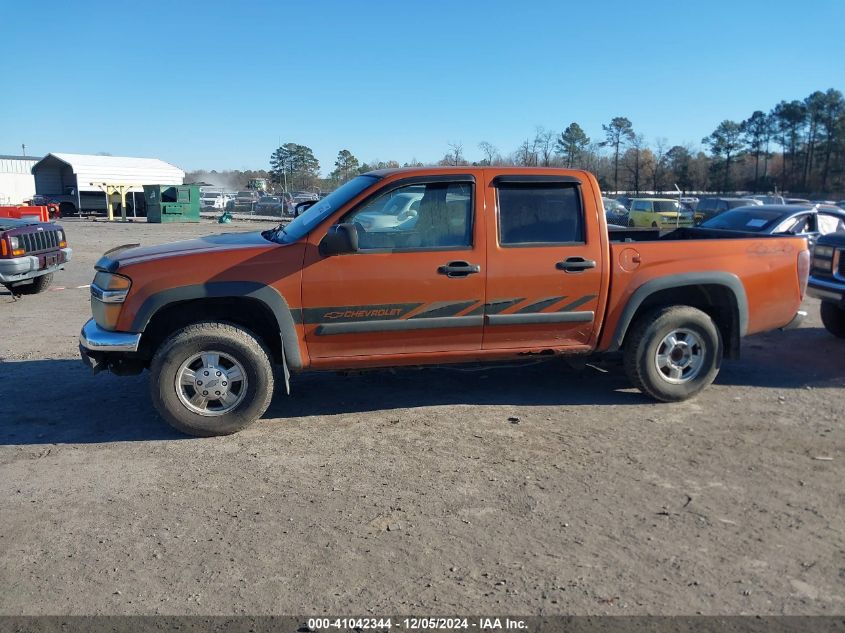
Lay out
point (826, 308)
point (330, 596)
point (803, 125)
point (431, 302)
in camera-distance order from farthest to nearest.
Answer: point (803, 125), point (826, 308), point (431, 302), point (330, 596)

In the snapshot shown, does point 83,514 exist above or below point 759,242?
below

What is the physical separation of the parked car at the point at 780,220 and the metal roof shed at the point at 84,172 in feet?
142

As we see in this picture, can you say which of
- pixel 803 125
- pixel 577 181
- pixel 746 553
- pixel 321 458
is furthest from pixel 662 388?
pixel 803 125

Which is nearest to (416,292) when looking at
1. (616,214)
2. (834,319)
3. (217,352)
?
(217,352)

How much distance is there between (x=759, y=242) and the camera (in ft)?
19.0

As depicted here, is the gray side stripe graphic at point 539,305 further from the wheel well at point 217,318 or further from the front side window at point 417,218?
the wheel well at point 217,318

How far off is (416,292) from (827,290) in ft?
16.8

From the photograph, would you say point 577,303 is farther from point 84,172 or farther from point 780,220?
point 84,172

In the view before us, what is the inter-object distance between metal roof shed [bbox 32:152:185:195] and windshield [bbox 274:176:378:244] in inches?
1818

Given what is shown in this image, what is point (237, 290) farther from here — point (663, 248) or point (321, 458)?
point (663, 248)

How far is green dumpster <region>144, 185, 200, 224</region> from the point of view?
40.8m

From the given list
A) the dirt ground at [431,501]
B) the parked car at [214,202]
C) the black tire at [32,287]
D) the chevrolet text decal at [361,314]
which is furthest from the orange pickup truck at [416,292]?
the parked car at [214,202]

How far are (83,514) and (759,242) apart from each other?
543cm

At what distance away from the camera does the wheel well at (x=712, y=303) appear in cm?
A: 575
